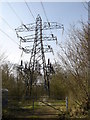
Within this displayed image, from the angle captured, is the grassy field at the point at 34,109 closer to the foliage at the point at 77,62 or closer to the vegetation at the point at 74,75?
the vegetation at the point at 74,75

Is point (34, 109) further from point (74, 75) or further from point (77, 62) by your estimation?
point (77, 62)

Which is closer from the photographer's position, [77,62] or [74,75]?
[77,62]

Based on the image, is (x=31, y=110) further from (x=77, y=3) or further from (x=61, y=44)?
(x=77, y=3)

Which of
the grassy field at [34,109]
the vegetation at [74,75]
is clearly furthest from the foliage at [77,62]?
the grassy field at [34,109]

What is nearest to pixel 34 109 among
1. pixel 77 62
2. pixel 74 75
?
pixel 74 75

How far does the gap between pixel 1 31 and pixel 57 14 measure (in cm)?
103

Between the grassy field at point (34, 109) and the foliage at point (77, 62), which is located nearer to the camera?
the foliage at point (77, 62)

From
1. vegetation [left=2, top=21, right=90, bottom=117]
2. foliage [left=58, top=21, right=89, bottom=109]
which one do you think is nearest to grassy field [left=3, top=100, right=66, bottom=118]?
vegetation [left=2, top=21, right=90, bottom=117]

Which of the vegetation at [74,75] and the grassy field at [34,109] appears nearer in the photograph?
the vegetation at [74,75]

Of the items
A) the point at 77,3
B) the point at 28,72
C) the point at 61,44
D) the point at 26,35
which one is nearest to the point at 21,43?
the point at 26,35

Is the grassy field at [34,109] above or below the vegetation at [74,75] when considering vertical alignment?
below

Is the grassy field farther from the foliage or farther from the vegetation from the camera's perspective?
the foliage

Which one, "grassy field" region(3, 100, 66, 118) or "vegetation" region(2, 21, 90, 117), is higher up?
"vegetation" region(2, 21, 90, 117)

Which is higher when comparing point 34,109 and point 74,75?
point 74,75
